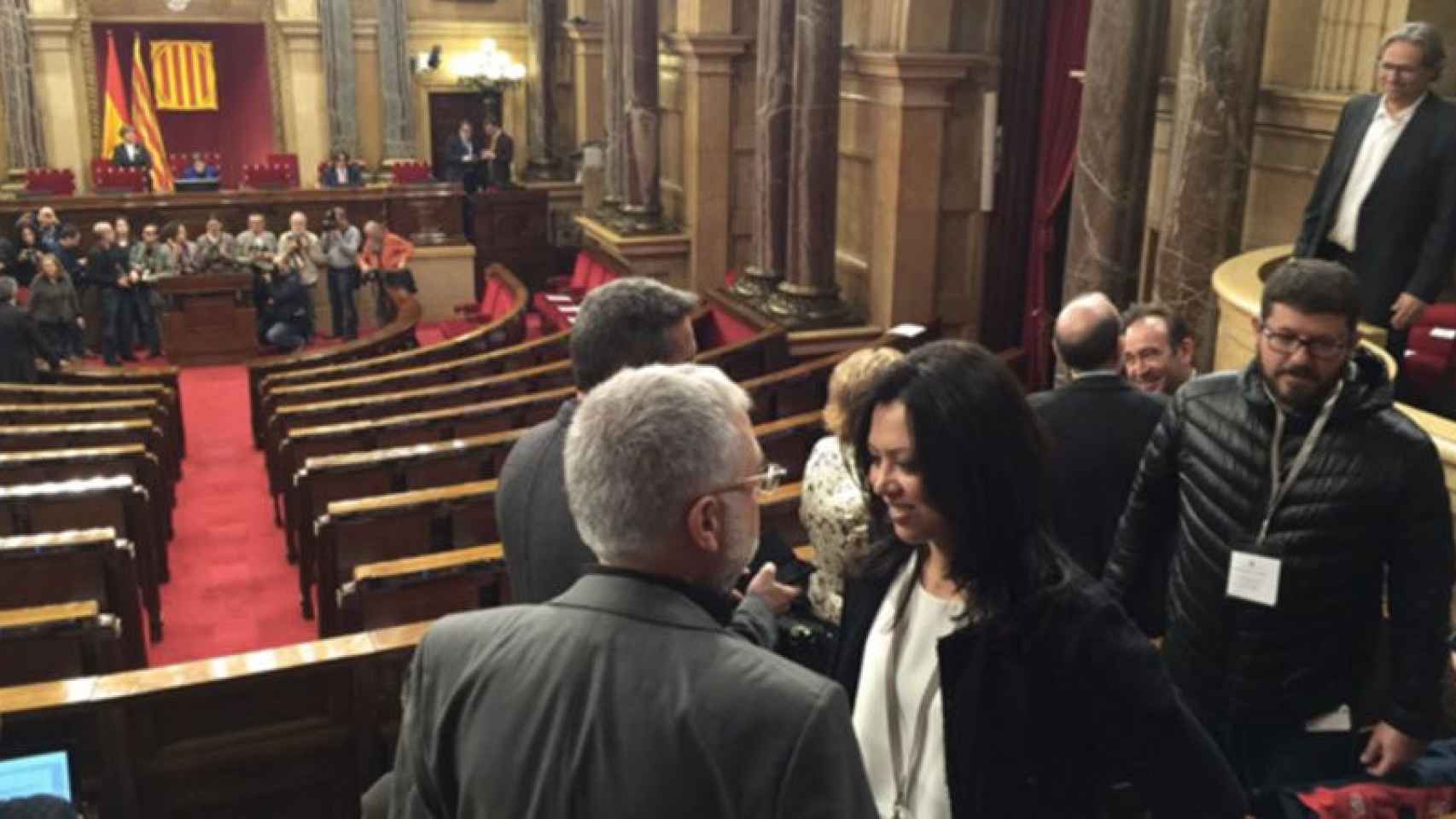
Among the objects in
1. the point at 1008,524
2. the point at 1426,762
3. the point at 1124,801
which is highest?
the point at 1008,524

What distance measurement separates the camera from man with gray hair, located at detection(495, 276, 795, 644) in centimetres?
235

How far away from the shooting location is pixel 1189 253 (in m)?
5.25

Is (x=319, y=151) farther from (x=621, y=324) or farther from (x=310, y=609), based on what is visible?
(x=621, y=324)

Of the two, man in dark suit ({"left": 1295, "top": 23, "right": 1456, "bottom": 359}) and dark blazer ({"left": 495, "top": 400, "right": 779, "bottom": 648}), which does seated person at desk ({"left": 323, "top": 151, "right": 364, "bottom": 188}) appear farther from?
dark blazer ({"left": 495, "top": 400, "right": 779, "bottom": 648})

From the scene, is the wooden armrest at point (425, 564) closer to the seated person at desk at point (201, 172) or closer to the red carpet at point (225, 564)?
the red carpet at point (225, 564)

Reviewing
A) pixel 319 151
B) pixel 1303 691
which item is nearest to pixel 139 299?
pixel 319 151

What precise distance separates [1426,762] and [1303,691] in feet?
0.75

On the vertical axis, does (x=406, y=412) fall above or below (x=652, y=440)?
below

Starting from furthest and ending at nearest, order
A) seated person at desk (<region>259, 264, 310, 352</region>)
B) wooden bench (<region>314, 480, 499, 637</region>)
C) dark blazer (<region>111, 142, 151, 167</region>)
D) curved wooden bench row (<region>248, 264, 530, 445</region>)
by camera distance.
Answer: dark blazer (<region>111, 142, 151, 167</region>) → seated person at desk (<region>259, 264, 310, 352</region>) → curved wooden bench row (<region>248, 264, 530, 445</region>) → wooden bench (<region>314, 480, 499, 637</region>)

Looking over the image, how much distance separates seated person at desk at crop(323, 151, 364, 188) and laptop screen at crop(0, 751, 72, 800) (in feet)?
42.3

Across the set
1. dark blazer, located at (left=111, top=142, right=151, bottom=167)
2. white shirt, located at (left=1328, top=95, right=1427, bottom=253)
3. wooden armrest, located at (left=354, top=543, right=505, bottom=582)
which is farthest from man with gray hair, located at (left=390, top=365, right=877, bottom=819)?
dark blazer, located at (left=111, top=142, right=151, bottom=167)

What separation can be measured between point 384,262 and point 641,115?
3.04 m

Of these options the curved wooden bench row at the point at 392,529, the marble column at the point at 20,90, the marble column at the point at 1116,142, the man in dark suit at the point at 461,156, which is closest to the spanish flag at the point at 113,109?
the marble column at the point at 20,90

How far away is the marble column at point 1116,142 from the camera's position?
226 inches
